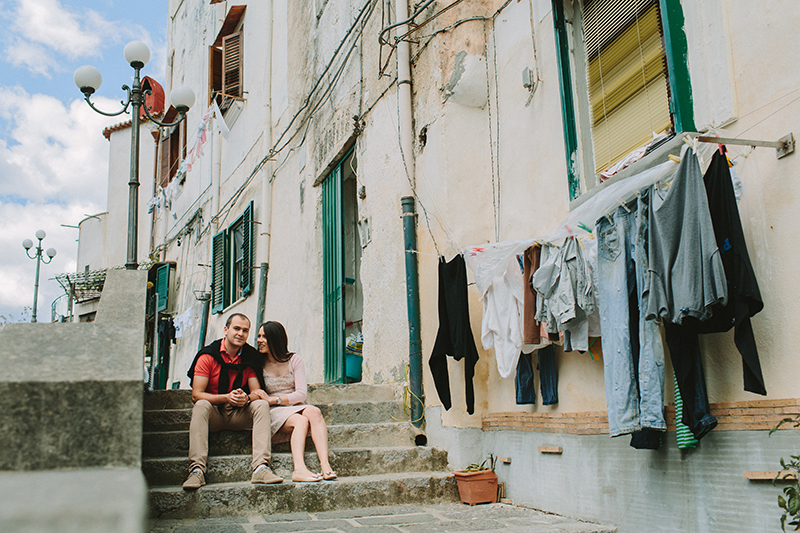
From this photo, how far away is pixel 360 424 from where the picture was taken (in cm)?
559

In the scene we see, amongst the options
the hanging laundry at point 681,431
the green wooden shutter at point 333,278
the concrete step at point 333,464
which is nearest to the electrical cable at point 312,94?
the green wooden shutter at point 333,278

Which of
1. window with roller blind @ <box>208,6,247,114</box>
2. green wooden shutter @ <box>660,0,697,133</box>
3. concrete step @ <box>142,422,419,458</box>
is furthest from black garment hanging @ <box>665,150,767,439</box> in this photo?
window with roller blind @ <box>208,6,247,114</box>

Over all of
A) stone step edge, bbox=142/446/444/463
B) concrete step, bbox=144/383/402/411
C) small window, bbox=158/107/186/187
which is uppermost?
small window, bbox=158/107/186/187

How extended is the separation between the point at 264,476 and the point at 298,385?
1.00 metres

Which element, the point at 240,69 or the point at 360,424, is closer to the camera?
the point at 360,424

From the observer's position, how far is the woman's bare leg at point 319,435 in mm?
4820

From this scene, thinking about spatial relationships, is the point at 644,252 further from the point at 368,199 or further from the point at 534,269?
the point at 368,199

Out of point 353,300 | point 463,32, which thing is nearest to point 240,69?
point 353,300

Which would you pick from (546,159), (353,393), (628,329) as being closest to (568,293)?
(628,329)

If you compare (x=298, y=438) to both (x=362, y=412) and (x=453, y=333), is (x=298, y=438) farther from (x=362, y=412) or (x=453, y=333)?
(x=453, y=333)

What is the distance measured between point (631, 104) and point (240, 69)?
9.76 metres

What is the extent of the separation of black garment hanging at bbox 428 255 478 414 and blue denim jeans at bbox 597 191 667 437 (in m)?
1.47

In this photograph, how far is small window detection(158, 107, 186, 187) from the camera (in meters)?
16.2

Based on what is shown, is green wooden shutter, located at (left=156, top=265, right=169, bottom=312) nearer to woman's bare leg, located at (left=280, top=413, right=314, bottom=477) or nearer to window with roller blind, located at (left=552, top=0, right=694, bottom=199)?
woman's bare leg, located at (left=280, top=413, right=314, bottom=477)
